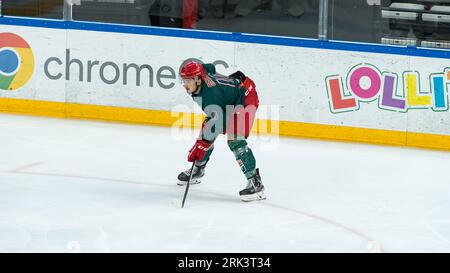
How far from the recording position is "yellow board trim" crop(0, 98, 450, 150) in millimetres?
10859

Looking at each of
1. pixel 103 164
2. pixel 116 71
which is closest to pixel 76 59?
pixel 116 71

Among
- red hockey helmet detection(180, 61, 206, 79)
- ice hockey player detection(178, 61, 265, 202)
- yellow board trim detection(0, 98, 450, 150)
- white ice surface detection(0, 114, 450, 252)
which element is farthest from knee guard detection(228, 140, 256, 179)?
yellow board trim detection(0, 98, 450, 150)

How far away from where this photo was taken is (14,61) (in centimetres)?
1198

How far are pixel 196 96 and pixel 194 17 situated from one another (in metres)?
3.17

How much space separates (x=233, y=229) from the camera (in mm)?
7891

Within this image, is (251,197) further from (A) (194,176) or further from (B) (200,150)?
(A) (194,176)

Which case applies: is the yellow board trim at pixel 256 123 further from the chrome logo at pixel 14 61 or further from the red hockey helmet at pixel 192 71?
the red hockey helmet at pixel 192 71

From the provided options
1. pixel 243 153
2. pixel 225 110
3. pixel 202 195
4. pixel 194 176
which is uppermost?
pixel 225 110

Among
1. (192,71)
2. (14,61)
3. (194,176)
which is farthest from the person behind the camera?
(14,61)

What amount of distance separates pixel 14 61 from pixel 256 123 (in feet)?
8.85

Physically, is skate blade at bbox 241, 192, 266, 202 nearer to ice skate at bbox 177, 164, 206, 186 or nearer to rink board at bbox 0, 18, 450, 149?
ice skate at bbox 177, 164, 206, 186

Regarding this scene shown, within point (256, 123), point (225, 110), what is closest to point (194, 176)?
point (225, 110)

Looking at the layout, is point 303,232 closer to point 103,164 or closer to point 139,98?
point 103,164

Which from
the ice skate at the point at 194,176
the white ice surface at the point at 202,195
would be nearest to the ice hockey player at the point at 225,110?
the white ice surface at the point at 202,195
